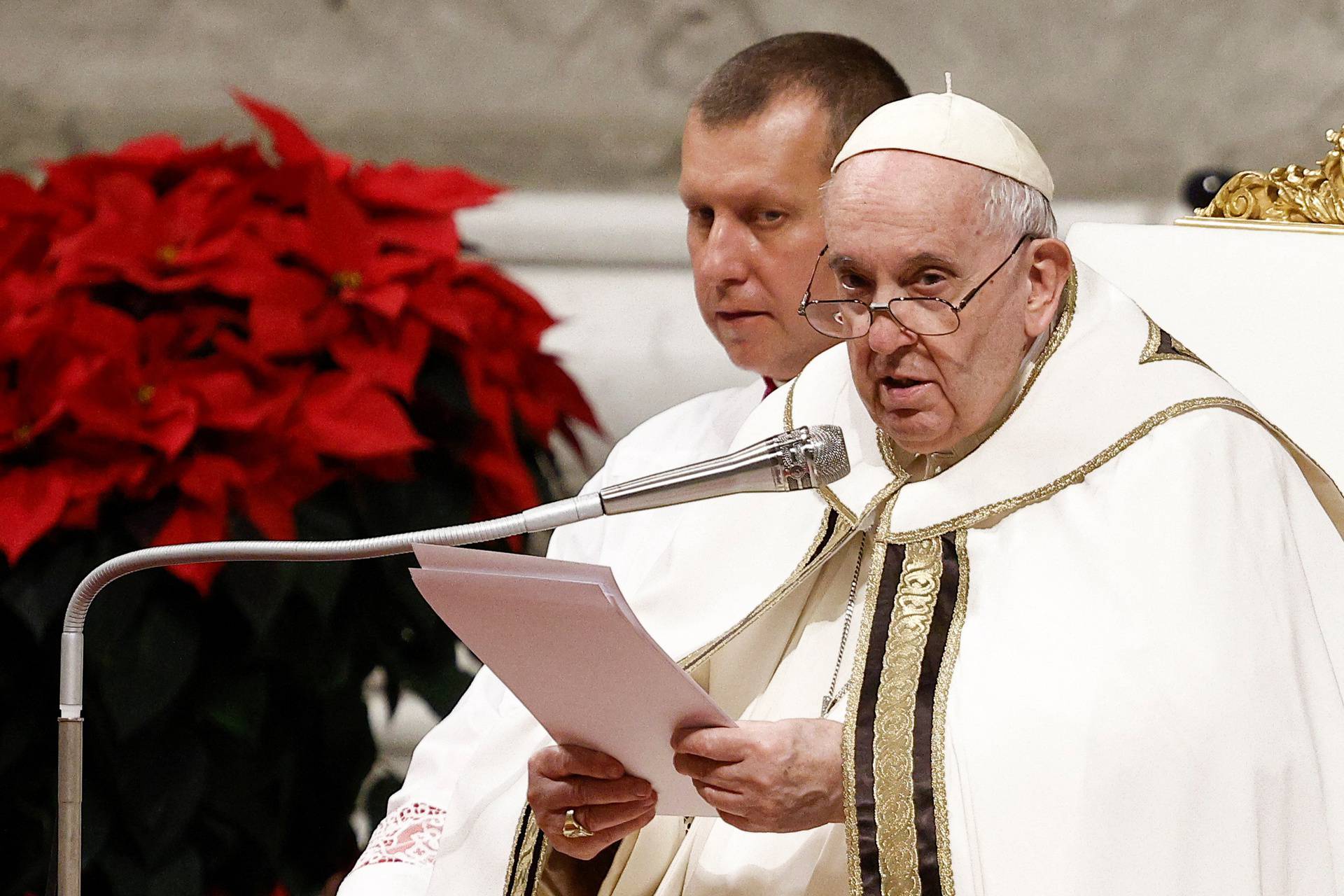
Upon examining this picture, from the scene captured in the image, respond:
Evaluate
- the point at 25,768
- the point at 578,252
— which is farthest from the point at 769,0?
the point at 25,768

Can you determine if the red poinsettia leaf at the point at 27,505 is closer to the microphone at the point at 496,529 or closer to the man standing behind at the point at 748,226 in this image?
the man standing behind at the point at 748,226

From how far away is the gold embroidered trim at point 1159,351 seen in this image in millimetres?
1963

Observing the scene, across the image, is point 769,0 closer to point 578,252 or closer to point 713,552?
point 578,252

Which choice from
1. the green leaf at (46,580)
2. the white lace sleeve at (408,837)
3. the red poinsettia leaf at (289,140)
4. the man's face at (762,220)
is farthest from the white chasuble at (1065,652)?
the red poinsettia leaf at (289,140)

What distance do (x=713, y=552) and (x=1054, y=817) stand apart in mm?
611

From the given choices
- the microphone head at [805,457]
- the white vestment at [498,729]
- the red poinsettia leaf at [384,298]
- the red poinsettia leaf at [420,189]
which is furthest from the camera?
the red poinsettia leaf at [420,189]

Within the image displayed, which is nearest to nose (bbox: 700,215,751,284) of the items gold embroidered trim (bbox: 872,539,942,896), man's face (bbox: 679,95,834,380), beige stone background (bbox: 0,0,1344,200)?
man's face (bbox: 679,95,834,380)

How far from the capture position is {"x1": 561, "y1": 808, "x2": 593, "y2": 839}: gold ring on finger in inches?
76.4

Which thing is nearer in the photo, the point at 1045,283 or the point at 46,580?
the point at 1045,283

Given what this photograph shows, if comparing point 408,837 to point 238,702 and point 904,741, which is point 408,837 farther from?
point 904,741

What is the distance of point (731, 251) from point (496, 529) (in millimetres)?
1048

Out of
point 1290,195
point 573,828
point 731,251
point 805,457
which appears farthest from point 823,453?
point 1290,195

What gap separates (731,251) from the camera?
A: 2.55m

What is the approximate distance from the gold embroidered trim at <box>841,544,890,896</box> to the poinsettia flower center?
43.7 inches
